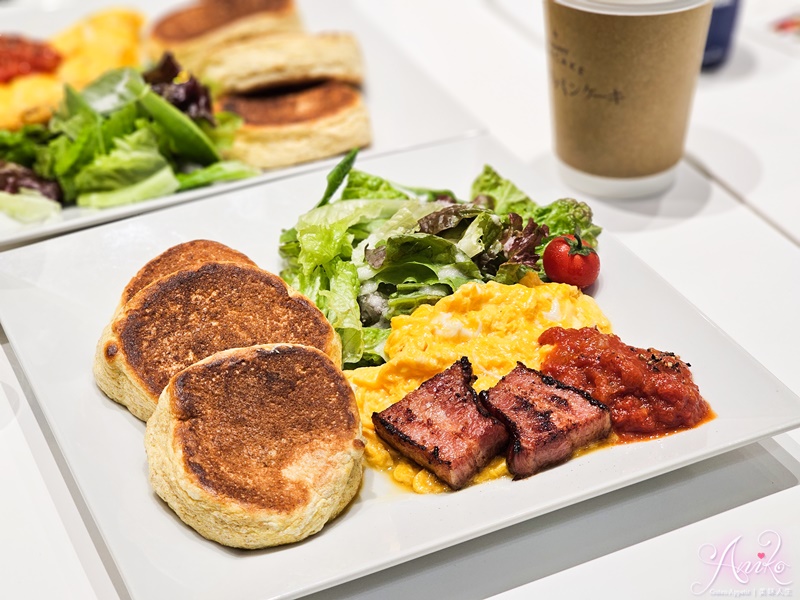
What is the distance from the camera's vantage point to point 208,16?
17.2 ft

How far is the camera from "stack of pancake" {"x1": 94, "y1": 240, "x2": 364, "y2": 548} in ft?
7.25

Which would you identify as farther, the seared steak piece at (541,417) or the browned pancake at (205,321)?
the browned pancake at (205,321)

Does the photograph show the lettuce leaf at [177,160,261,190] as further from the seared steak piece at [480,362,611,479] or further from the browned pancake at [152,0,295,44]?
the seared steak piece at [480,362,611,479]

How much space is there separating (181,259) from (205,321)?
42 centimetres

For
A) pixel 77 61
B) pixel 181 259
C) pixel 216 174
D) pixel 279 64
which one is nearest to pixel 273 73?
pixel 279 64

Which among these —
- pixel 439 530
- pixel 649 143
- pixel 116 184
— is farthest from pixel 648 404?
pixel 116 184

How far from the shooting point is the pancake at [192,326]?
261cm

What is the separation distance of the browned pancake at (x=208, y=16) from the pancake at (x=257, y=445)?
10.8 feet

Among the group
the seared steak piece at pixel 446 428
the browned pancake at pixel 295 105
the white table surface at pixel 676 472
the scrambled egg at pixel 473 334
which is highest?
the seared steak piece at pixel 446 428

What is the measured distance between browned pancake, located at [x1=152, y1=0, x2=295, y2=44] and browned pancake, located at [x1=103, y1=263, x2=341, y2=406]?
2.83 m

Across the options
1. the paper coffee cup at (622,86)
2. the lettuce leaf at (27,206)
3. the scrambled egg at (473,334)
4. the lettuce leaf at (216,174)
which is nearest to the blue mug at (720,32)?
the paper coffee cup at (622,86)

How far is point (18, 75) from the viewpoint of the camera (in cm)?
489

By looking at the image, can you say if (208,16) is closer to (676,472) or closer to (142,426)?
(142,426)

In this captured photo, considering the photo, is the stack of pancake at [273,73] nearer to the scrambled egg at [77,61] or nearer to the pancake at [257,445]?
the scrambled egg at [77,61]
